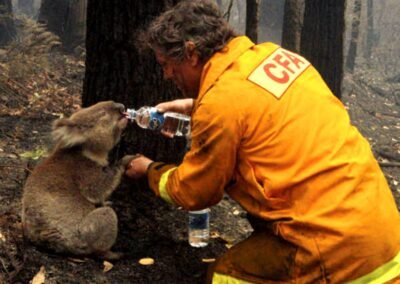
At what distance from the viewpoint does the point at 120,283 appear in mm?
4445

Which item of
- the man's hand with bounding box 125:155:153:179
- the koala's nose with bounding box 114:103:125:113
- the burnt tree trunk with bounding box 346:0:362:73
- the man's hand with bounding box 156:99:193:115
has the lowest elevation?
the burnt tree trunk with bounding box 346:0:362:73

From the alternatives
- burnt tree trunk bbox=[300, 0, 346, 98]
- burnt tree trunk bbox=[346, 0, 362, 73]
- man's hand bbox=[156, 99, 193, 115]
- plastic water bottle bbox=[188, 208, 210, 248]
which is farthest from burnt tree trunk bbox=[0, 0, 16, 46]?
burnt tree trunk bbox=[346, 0, 362, 73]

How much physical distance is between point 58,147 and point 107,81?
0.78 m

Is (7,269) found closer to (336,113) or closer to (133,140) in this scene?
(133,140)

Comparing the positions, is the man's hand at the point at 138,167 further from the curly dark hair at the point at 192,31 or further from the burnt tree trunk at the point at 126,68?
the curly dark hair at the point at 192,31

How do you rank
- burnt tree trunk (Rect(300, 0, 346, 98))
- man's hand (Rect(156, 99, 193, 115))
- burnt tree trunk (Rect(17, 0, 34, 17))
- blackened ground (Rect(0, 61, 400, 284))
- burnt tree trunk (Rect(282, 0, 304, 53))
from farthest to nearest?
burnt tree trunk (Rect(17, 0, 34, 17)), burnt tree trunk (Rect(282, 0, 304, 53)), burnt tree trunk (Rect(300, 0, 346, 98)), man's hand (Rect(156, 99, 193, 115)), blackened ground (Rect(0, 61, 400, 284))

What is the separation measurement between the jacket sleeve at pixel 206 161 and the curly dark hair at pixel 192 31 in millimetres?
414

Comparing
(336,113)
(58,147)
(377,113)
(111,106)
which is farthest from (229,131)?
(377,113)

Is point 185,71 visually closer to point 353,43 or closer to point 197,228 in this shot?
point 197,228

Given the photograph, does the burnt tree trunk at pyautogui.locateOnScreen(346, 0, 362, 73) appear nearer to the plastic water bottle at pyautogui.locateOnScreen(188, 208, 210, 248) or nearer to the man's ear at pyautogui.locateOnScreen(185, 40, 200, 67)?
the plastic water bottle at pyautogui.locateOnScreen(188, 208, 210, 248)

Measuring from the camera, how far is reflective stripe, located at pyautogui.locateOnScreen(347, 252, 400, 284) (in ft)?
12.0

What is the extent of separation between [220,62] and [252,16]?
16.4 ft

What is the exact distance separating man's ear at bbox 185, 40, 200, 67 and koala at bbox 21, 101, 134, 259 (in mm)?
1185

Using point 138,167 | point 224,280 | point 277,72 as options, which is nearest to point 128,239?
point 138,167
